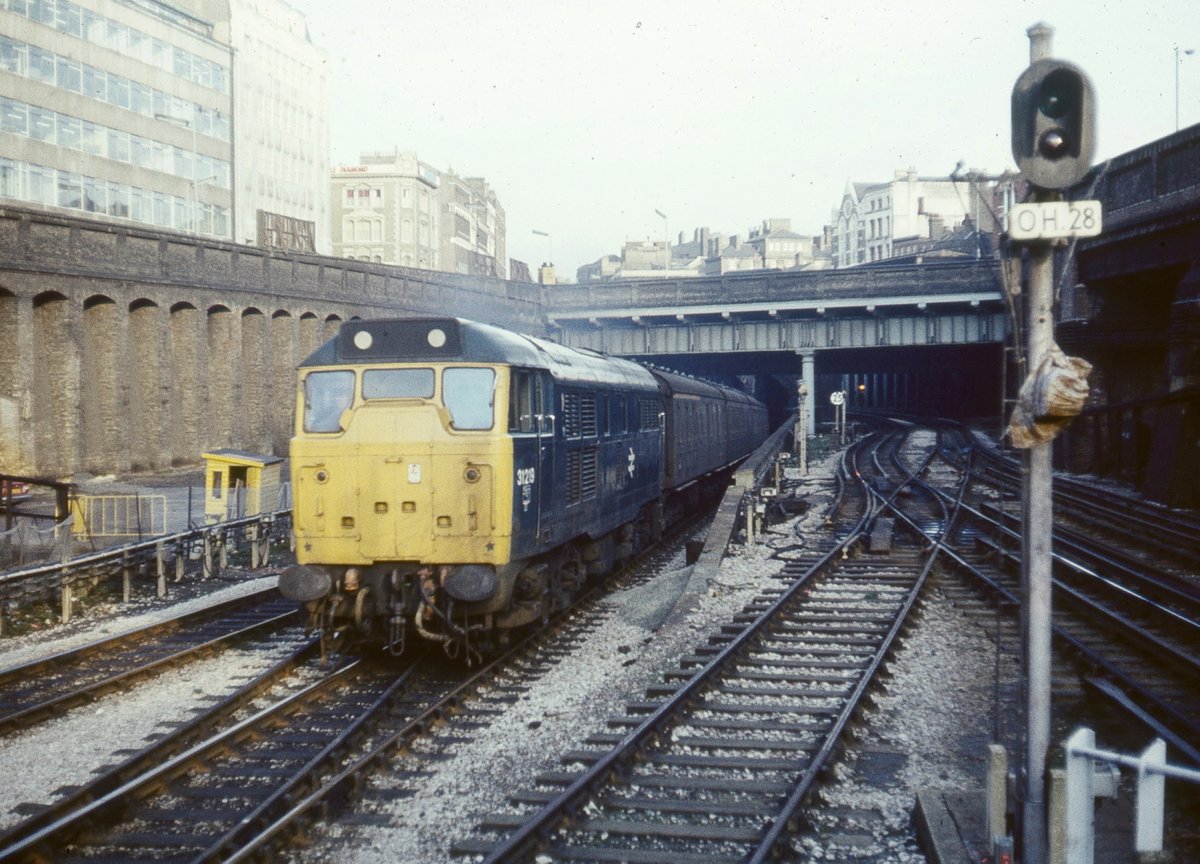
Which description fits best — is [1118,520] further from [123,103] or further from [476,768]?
[123,103]

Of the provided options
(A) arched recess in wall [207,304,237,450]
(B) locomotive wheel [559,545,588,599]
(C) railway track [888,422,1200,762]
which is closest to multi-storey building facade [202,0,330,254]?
(A) arched recess in wall [207,304,237,450]

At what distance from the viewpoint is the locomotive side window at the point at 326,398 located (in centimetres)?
1109

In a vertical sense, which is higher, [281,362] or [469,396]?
[281,362]

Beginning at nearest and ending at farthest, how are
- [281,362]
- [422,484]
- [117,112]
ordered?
[422,484] → [281,362] → [117,112]

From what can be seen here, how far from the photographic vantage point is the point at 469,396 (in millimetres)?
10820

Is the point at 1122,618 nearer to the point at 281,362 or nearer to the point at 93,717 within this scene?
the point at 93,717

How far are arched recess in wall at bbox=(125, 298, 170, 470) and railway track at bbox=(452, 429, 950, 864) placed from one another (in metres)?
26.4

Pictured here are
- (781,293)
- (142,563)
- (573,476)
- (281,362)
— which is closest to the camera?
(573,476)

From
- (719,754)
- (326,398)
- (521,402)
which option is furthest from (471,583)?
(719,754)

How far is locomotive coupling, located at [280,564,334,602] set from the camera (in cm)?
1072

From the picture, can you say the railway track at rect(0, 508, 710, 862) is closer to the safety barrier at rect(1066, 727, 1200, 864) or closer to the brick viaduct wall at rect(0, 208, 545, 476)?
the safety barrier at rect(1066, 727, 1200, 864)

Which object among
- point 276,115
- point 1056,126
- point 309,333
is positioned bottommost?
point 1056,126

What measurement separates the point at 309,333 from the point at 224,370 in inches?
158

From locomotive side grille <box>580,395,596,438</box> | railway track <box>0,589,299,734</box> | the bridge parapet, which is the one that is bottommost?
railway track <box>0,589,299,734</box>
